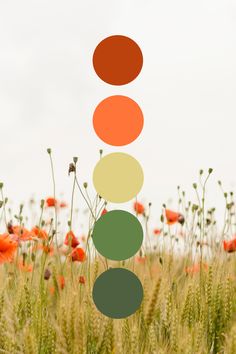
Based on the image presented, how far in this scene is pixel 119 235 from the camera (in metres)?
1.91

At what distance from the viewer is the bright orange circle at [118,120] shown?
201 centimetres

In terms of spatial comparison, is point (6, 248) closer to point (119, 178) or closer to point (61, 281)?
point (61, 281)

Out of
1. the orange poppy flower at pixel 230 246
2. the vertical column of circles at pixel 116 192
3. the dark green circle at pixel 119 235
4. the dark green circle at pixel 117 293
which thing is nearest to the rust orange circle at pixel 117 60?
the vertical column of circles at pixel 116 192

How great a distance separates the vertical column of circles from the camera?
187 centimetres

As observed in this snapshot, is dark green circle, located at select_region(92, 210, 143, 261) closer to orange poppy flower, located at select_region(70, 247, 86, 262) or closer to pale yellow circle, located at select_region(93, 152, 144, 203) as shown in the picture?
pale yellow circle, located at select_region(93, 152, 144, 203)

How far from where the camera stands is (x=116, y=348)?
1.98m

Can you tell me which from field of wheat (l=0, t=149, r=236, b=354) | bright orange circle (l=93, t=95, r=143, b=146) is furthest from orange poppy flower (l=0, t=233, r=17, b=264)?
bright orange circle (l=93, t=95, r=143, b=146)

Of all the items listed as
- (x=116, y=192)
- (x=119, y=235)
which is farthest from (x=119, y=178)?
(x=119, y=235)

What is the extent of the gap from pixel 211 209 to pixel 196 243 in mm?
293

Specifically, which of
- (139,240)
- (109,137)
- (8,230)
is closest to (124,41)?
(109,137)

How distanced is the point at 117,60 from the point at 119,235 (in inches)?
23.9

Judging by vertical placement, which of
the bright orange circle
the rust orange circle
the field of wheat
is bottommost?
the field of wheat

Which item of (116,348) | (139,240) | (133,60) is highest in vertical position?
(133,60)

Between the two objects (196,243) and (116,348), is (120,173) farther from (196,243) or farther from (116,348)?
(196,243)
